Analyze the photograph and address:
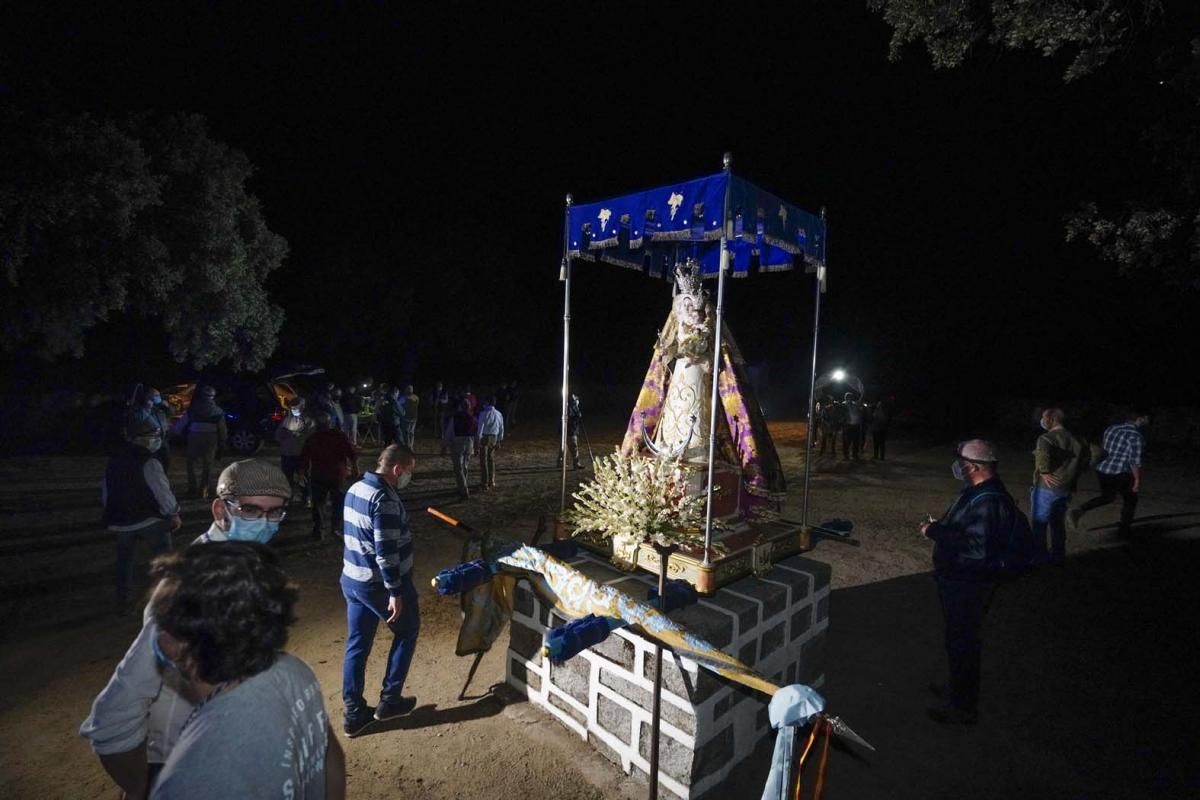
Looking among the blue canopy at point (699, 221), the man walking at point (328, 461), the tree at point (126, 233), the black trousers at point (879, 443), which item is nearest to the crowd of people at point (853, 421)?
the black trousers at point (879, 443)

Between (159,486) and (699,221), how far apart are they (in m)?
5.55

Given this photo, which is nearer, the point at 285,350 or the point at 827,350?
the point at 285,350

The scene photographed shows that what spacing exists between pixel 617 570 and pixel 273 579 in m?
3.43

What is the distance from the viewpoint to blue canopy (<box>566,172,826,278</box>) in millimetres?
4566

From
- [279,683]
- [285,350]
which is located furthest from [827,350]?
[279,683]

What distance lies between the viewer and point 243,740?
157cm

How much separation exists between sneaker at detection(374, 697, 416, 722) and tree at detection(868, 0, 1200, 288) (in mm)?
10469

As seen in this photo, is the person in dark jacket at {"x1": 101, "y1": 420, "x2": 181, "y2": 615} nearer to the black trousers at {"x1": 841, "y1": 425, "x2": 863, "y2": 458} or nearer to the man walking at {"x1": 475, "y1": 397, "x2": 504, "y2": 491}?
the man walking at {"x1": 475, "y1": 397, "x2": 504, "y2": 491}

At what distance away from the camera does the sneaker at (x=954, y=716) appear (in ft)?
14.9

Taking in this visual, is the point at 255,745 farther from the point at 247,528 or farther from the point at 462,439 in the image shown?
the point at 462,439

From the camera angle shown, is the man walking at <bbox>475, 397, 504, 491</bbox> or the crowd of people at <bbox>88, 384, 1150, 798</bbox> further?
the man walking at <bbox>475, 397, 504, 491</bbox>

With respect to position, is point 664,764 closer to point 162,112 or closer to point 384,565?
point 384,565

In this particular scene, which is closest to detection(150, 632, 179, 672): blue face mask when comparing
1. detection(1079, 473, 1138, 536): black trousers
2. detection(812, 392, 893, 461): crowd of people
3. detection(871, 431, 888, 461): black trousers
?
detection(1079, 473, 1138, 536): black trousers

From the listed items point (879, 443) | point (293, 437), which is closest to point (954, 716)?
point (293, 437)
